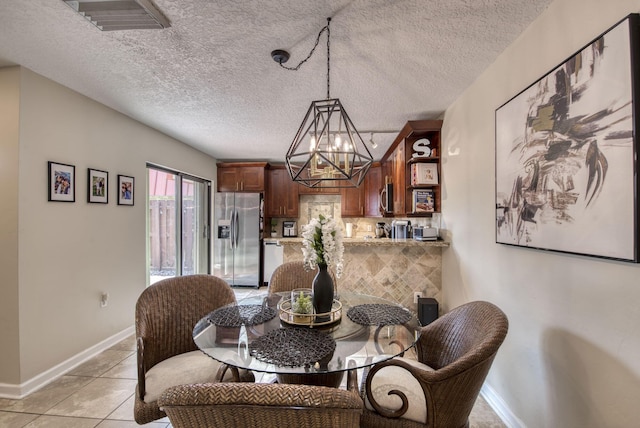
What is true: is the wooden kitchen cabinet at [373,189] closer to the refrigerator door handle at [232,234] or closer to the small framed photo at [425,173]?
the small framed photo at [425,173]

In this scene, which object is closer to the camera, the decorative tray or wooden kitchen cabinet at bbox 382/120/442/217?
the decorative tray

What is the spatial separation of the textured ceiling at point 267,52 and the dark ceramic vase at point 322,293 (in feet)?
4.62

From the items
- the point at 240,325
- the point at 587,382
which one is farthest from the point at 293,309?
the point at 587,382

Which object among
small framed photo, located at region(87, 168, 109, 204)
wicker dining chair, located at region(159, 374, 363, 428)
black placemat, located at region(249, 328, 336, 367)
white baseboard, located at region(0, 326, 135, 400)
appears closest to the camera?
wicker dining chair, located at region(159, 374, 363, 428)

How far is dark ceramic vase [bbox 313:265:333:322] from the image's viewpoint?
155cm

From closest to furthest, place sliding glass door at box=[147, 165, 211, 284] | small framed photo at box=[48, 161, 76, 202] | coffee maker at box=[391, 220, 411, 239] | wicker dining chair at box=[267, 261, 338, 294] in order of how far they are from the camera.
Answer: small framed photo at box=[48, 161, 76, 202] → wicker dining chair at box=[267, 261, 338, 294] → coffee maker at box=[391, 220, 411, 239] → sliding glass door at box=[147, 165, 211, 284]

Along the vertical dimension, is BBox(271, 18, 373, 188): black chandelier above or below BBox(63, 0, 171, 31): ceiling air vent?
below

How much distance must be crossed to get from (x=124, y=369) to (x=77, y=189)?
1.64 metres

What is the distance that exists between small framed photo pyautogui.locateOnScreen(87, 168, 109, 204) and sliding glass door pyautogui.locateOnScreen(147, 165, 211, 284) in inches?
29.1

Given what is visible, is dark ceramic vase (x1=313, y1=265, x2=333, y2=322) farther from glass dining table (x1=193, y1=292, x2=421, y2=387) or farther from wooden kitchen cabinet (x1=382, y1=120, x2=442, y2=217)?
wooden kitchen cabinet (x1=382, y1=120, x2=442, y2=217)

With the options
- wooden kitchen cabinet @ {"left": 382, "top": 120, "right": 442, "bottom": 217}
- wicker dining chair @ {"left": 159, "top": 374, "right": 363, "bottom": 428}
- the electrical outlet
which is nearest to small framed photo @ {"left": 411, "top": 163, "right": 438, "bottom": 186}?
wooden kitchen cabinet @ {"left": 382, "top": 120, "right": 442, "bottom": 217}

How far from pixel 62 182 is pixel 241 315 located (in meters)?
2.03

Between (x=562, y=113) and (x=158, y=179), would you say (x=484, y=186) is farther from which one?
(x=158, y=179)

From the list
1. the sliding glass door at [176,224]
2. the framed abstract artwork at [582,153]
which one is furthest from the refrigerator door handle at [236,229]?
the framed abstract artwork at [582,153]
